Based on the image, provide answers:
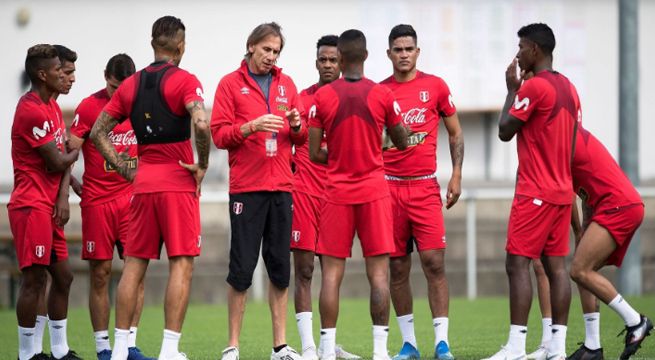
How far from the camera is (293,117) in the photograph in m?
10.3

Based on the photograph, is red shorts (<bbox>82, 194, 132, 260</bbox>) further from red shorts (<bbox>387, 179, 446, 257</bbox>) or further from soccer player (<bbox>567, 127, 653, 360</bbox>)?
soccer player (<bbox>567, 127, 653, 360</bbox>)

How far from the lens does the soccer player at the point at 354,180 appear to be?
1032 centimetres

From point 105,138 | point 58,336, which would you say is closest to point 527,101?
point 105,138

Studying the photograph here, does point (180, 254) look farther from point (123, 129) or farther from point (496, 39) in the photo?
point (496, 39)

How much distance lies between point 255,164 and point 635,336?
129 inches

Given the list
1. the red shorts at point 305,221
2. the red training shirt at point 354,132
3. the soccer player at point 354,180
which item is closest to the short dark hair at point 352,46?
the soccer player at point 354,180

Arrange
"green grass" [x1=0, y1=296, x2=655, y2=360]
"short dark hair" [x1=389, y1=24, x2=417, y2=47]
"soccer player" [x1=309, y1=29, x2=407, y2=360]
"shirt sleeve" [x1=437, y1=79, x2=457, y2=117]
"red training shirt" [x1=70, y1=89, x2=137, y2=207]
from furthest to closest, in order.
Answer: "green grass" [x1=0, y1=296, x2=655, y2=360] < "shirt sleeve" [x1=437, y1=79, x2=457, y2=117] < "short dark hair" [x1=389, y1=24, x2=417, y2=47] < "red training shirt" [x1=70, y1=89, x2=137, y2=207] < "soccer player" [x1=309, y1=29, x2=407, y2=360]

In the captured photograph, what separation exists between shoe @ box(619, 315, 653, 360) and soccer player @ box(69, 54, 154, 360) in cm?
408

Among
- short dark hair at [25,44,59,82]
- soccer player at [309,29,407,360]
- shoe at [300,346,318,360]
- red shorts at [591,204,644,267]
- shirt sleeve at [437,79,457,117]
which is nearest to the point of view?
soccer player at [309,29,407,360]

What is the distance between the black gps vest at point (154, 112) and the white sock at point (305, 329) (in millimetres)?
2068

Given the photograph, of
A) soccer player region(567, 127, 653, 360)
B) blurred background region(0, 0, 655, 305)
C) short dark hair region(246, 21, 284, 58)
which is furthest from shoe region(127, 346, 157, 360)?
blurred background region(0, 0, 655, 305)

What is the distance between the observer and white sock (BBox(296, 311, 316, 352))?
10977mm

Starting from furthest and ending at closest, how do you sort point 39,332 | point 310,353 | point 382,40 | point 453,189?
point 382,40
point 453,189
point 39,332
point 310,353

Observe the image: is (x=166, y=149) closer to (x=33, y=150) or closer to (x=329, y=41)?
(x=33, y=150)
